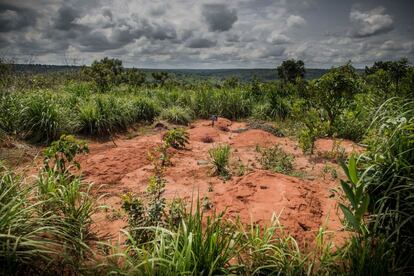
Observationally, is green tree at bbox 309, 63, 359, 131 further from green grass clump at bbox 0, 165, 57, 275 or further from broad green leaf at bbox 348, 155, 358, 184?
green grass clump at bbox 0, 165, 57, 275

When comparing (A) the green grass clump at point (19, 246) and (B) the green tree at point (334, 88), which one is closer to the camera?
(A) the green grass clump at point (19, 246)

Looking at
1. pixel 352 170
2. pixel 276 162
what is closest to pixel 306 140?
pixel 276 162

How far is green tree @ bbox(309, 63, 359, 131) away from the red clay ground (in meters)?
1.29

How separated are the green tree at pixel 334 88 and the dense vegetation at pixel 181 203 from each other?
0.11ft

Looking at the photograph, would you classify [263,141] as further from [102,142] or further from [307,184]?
[102,142]

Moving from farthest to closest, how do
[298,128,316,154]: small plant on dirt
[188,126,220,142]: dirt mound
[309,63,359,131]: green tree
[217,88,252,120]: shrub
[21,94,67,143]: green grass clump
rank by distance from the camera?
[217,88,252,120]: shrub, [188,126,220,142]: dirt mound, [309,63,359,131]: green tree, [21,94,67,143]: green grass clump, [298,128,316,154]: small plant on dirt

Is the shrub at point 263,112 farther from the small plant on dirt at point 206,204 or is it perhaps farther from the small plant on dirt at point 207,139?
the small plant on dirt at point 206,204

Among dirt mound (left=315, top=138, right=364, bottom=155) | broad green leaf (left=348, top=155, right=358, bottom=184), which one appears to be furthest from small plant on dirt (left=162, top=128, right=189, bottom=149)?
broad green leaf (left=348, top=155, right=358, bottom=184)

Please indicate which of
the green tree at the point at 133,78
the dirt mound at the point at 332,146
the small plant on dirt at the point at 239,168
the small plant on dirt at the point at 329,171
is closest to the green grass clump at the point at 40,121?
the small plant on dirt at the point at 239,168

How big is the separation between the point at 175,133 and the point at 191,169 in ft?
5.05

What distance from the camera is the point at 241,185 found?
434cm

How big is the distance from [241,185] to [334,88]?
5003mm

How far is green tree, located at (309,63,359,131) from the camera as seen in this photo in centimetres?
753

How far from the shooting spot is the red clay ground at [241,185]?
11.4ft
